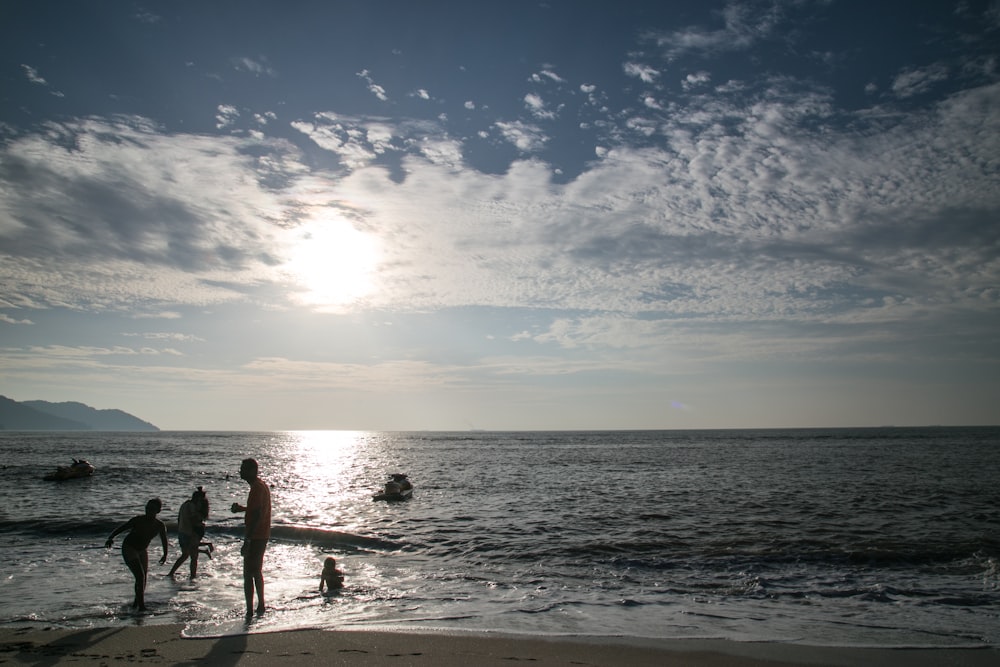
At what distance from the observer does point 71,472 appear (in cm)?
3919

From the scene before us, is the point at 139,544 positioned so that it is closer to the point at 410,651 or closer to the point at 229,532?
the point at 410,651

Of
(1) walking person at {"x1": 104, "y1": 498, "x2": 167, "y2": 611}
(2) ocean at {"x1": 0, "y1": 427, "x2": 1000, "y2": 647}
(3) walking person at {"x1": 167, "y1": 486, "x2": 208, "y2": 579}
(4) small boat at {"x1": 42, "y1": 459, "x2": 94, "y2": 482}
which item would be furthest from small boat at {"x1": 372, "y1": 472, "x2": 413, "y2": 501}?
(4) small boat at {"x1": 42, "y1": 459, "x2": 94, "y2": 482}

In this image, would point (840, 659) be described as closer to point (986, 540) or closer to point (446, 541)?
point (446, 541)

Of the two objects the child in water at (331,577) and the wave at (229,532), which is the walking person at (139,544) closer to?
the child in water at (331,577)

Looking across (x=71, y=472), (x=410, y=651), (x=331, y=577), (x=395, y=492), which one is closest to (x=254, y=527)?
(x=331, y=577)

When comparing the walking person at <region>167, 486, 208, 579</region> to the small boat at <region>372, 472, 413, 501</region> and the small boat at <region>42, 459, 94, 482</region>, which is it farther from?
the small boat at <region>42, 459, 94, 482</region>

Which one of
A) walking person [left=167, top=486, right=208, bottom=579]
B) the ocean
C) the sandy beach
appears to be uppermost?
walking person [left=167, top=486, right=208, bottom=579]

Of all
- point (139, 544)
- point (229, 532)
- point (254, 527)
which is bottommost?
point (229, 532)

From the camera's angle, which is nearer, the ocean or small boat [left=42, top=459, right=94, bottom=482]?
the ocean

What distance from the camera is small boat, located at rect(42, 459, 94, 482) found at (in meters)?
38.5

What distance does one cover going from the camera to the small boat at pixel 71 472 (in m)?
38.5

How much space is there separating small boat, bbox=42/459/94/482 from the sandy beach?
3685 cm

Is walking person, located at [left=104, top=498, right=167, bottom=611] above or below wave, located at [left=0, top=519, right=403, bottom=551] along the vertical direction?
above

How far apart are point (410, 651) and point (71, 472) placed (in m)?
41.8
